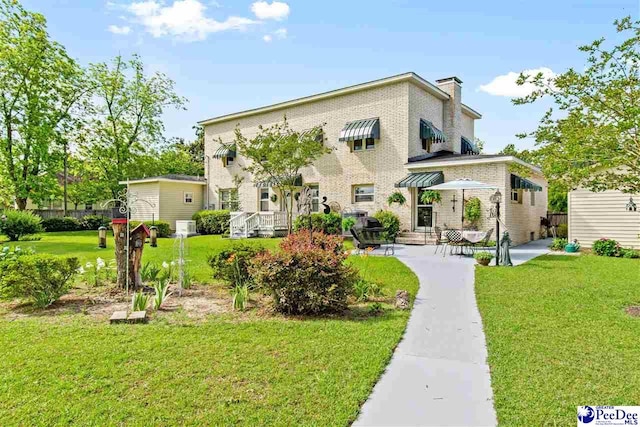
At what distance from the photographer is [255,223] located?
69.4 ft

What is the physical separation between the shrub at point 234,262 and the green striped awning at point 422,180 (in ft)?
35.0

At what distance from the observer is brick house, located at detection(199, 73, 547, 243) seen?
56.4 ft

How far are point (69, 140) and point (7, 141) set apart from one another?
4.53m

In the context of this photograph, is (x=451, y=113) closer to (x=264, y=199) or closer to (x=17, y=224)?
(x=264, y=199)

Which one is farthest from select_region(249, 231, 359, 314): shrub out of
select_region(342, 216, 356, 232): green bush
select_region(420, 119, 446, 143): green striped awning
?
select_region(420, 119, 446, 143): green striped awning

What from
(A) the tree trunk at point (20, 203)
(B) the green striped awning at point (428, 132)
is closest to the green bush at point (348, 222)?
(B) the green striped awning at point (428, 132)

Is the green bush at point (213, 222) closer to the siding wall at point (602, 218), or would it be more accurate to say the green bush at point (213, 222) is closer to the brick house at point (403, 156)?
the brick house at point (403, 156)

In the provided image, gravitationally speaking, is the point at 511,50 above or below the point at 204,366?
above

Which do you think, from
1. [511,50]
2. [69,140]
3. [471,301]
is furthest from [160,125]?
[471,301]

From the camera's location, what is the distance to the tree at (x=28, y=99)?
87.7 feet

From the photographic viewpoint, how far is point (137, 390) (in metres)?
3.71

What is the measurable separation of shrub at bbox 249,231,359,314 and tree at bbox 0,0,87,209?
28.4 metres

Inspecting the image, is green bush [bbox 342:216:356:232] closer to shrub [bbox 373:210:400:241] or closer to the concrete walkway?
shrub [bbox 373:210:400:241]

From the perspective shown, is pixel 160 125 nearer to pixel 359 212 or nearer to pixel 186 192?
pixel 186 192
